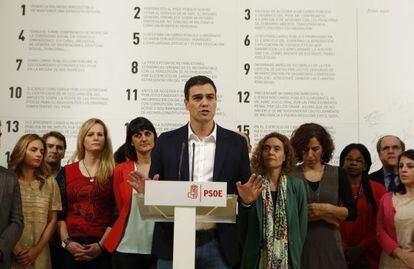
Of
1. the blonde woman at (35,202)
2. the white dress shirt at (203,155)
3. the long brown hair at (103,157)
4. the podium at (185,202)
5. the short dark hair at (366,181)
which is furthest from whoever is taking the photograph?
the short dark hair at (366,181)

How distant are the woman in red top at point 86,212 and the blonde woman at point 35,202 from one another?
0.08m

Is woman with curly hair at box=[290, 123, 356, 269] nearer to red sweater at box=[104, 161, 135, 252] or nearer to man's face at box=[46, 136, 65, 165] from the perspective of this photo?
red sweater at box=[104, 161, 135, 252]

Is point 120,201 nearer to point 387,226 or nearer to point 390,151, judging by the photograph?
point 387,226

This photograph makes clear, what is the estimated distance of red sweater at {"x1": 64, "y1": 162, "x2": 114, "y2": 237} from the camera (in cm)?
346

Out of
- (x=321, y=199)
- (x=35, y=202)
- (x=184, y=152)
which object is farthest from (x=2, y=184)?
(x=321, y=199)

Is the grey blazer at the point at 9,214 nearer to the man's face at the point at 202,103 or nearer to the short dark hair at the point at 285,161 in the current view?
the man's face at the point at 202,103

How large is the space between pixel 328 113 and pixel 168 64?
146 centimetres

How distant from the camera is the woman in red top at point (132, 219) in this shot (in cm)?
323

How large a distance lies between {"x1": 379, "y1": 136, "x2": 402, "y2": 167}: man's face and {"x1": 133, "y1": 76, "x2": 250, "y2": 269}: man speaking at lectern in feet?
6.34

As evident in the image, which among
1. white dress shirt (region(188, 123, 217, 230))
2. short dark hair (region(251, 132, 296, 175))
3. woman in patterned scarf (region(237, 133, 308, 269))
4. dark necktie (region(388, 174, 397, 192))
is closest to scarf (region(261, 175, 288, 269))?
woman in patterned scarf (region(237, 133, 308, 269))

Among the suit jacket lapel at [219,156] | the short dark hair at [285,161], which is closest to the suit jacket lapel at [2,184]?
the suit jacket lapel at [219,156]

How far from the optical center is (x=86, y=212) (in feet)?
11.4

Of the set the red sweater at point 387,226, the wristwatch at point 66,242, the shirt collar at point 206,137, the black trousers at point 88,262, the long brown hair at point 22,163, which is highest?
the shirt collar at point 206,137

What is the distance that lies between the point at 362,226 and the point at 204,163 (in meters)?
1.53
